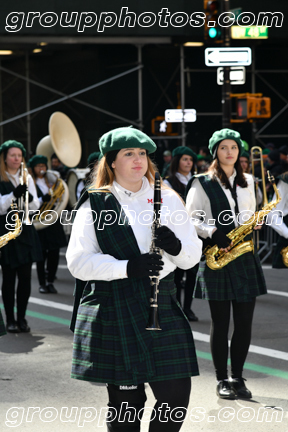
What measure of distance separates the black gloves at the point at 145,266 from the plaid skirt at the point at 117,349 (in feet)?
0.73

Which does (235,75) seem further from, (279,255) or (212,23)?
(279,255)

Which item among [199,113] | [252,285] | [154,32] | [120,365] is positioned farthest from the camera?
[199,113]

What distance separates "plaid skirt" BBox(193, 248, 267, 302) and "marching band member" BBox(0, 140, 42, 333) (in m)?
2.65

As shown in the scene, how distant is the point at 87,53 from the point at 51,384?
54.5 feet

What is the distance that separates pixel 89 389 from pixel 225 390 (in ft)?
3.53

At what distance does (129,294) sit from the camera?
3.43 metres

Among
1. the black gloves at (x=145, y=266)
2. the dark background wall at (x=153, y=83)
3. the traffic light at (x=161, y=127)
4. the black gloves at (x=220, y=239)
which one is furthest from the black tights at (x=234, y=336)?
the dark background wall at (x=153, y=83)

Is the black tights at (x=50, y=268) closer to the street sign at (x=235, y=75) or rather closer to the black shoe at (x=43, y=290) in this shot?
the black shoe at (x=43, y=290)

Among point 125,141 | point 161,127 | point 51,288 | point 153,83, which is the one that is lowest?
point 51,288

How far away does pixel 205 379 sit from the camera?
553 cm

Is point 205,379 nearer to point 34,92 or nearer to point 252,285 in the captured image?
point 252,285

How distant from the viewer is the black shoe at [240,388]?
5121 mm

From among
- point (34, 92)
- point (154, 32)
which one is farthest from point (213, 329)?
point (34, 92)

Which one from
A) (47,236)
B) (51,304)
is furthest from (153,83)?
(51,304)
